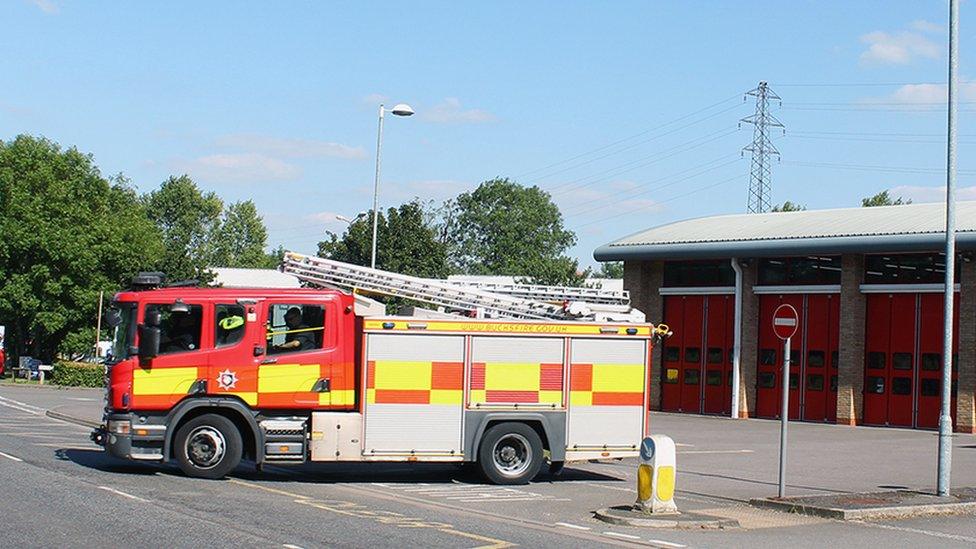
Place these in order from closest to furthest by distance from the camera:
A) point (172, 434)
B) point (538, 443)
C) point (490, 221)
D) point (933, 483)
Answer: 1. point (172, 434)
2. point (538, 443)
3. point (933, 483)
4. point (490, 221)

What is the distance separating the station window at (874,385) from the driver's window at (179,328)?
23488 mm

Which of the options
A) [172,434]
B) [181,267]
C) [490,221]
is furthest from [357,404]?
[490,221]

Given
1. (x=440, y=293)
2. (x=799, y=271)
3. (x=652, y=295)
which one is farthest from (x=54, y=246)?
(x=440, y=293)

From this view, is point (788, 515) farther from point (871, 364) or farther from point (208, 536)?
point (871, 364)

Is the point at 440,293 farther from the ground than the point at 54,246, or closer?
closer

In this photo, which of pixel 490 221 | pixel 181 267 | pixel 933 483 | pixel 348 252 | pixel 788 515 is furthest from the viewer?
pixel 490 221

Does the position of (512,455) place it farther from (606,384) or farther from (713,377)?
(713,377)

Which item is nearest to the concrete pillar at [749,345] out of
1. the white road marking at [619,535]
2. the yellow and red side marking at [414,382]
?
the yellow and red side marking at [414,382]

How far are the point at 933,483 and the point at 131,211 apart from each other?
209ft

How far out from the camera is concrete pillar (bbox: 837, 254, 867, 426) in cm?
3603

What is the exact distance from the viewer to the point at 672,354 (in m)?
42.0

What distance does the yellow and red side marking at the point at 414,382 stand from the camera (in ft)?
58.7

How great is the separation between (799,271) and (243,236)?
96.8 m

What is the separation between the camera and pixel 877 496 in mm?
17812
